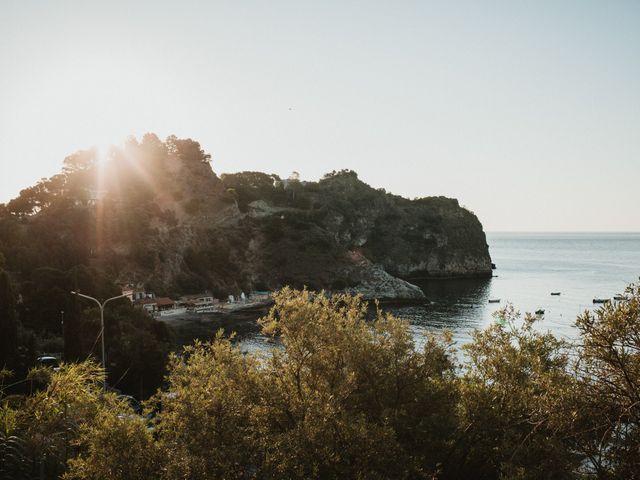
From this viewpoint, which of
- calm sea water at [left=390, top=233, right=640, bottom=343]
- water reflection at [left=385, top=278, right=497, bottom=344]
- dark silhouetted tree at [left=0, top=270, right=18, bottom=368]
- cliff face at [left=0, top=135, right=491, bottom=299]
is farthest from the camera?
cliff face at [left=0, top=135, right=491, bottom=299]

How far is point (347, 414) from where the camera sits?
45.1ft

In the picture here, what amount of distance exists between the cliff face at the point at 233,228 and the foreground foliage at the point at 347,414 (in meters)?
72.5

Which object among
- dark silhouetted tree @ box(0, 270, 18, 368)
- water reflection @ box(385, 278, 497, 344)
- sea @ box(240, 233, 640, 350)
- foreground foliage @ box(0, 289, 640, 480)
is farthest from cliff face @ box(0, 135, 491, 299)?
Result: foreground foliage @ box(0, 289, 640, 480)

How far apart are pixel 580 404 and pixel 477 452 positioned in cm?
689

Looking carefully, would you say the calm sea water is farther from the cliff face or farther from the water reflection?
the cliff face

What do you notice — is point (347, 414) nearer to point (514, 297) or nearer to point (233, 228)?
point (514, 297)

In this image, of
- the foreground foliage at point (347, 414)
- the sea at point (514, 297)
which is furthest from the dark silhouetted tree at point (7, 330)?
the sea at point (514, 297)

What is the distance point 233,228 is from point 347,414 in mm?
129177

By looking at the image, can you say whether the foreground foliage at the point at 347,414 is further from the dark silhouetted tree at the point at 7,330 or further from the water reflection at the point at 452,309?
the water reflection at the point at 452,309

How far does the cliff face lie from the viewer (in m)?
103

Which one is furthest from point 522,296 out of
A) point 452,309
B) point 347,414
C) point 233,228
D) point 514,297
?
point 347,414

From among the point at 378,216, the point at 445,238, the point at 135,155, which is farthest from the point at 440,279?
the point at 135,155

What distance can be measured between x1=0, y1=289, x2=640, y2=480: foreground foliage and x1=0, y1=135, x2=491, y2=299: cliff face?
72.5 metres

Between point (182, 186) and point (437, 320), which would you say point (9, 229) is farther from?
point (437, 320)
